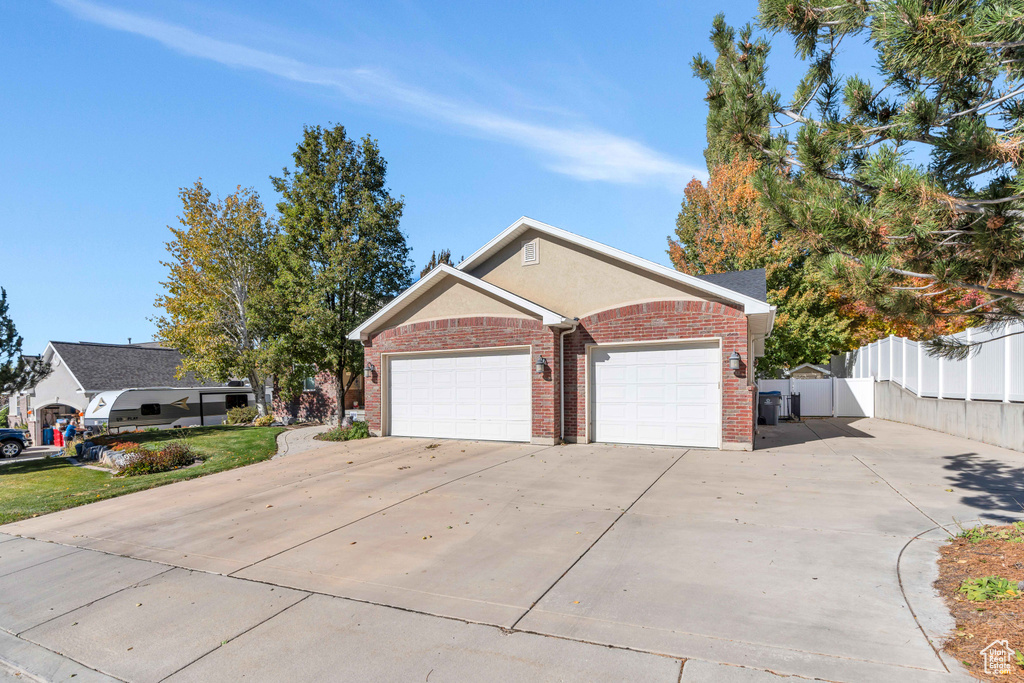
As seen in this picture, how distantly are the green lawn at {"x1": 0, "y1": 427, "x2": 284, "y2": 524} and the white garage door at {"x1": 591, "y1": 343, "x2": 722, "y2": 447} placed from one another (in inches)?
344

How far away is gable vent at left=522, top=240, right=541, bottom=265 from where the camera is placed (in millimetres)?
14781

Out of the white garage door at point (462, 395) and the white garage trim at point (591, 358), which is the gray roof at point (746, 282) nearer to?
the white garage trim at point (591, 358)

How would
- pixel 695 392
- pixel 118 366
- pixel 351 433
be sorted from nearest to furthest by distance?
pixel 695 392 → pixel 351 433 → pixel 118 366

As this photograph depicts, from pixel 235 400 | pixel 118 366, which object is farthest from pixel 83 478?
pixel 118 366

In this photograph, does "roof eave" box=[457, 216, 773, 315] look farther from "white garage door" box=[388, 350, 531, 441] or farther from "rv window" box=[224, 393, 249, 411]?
"rv window" box=[224, 393, 249, 411]

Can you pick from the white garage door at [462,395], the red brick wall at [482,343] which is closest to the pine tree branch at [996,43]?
the red brick wall at [482,343]

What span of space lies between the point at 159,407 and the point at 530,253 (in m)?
18.5

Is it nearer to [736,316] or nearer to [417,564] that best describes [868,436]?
[736,316]

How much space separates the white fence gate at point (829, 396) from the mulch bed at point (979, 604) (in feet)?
60.8

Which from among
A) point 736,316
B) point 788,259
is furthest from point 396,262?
point 788,259

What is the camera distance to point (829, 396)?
22.7 meters

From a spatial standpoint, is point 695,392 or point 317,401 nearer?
point 695,392

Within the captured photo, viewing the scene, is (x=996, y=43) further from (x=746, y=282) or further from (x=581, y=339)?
(x=746, y=282)

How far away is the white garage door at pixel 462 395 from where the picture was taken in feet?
44.9
